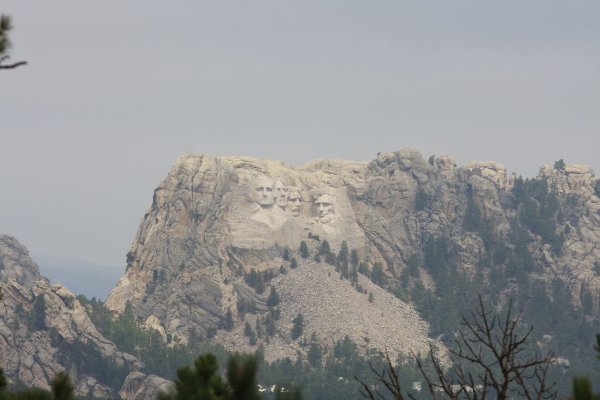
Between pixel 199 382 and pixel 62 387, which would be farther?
pixel 199 382

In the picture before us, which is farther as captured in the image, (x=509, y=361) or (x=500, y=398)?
(x=509, y=361)

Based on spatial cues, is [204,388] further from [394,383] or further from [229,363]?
[394,383]

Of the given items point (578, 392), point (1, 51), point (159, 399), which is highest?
point (1, 51)

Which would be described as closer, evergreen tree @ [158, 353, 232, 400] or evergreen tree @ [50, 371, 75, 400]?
evergreen tree @ [50, 371, 75, 400]

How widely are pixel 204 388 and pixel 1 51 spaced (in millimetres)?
9191

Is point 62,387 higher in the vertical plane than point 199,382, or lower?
lower

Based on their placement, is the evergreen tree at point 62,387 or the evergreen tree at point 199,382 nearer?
the evergreen tree at point 62,387

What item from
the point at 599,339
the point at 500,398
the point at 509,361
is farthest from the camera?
the point at 509,361

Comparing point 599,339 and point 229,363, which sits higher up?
point 599,339

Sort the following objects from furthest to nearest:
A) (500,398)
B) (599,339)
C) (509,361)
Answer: (509,361) → (500,398) → (599,339)

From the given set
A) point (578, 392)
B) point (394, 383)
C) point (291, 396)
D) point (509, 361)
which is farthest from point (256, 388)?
point (578, 392)

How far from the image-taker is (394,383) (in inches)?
1229

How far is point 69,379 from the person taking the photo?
3262 cm

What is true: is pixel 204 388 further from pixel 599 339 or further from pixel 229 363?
pixel 599 339
